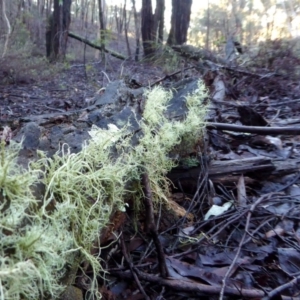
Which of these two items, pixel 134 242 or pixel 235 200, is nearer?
pixel 134 242

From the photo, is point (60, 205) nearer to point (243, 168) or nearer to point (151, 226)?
point (151, 226)

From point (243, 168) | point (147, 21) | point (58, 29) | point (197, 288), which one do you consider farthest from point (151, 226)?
point (147, 21)

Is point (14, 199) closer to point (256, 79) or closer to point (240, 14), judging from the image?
point (256, 79)

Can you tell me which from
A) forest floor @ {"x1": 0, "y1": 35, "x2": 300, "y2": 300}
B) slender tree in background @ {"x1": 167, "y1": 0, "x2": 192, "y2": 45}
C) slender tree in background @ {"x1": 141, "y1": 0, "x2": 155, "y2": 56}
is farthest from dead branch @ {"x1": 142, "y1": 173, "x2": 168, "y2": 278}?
slender tree in background @ {"x1": 141, "y1": 0, "x2": 155, "y2": 56}

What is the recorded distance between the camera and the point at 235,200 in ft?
6.76

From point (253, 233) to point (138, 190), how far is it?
60 centimetres

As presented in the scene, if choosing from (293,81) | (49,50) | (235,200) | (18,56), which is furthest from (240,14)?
(235,200)

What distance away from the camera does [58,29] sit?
1080cm

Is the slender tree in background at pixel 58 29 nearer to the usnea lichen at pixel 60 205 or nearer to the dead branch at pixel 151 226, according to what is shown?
the usnea lichen at pixel 60 205

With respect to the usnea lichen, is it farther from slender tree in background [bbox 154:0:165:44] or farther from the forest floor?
slender tree in background [bbox 154:0:165:44]

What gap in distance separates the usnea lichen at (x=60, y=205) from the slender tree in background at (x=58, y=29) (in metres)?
9.96

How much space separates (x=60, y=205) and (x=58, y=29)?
10.6 meters

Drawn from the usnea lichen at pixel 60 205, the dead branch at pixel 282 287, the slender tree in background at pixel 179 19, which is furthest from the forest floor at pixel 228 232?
the slender tree in background at pixel 179 19

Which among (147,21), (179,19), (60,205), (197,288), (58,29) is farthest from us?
(147,21)
